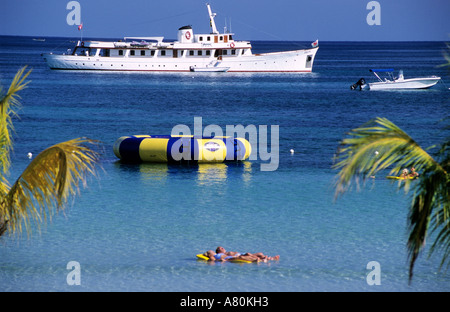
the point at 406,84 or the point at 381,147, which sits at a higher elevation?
the point at 406,84

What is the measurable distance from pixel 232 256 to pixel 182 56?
65659mm

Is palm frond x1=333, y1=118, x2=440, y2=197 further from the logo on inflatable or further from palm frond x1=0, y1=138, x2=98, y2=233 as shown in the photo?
the logo on inflatable

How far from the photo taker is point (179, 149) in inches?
997

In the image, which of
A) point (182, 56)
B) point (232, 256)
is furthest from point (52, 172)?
point (182, 56)

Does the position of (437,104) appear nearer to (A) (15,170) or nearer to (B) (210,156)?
(B) (210,156)

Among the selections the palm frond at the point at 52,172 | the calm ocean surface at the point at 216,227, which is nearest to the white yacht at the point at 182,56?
the calm ocean surface at the point at 216,227

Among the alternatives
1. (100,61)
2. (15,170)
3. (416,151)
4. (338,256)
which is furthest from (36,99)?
(416,151)

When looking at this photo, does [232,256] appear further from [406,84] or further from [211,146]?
[406,84]

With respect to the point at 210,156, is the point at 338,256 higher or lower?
lower

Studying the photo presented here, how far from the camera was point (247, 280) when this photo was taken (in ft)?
44.6

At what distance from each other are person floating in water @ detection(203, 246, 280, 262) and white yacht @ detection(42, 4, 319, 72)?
201 feet

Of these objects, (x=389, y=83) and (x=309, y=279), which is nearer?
(x=309, y=279)
